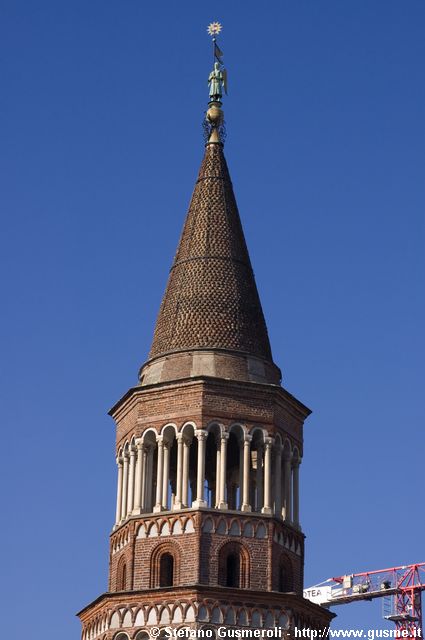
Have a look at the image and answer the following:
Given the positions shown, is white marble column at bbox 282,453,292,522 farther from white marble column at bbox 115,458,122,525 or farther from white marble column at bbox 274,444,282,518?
white marble column at bbox 115,458,122,525

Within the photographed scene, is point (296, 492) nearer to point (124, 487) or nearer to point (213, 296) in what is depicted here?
point (124, 487)

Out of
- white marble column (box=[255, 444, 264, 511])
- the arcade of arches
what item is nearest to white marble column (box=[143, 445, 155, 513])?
the arcade of arches

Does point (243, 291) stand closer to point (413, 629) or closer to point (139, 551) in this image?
point (139, 551)

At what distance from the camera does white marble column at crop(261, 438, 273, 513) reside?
43.5 meters

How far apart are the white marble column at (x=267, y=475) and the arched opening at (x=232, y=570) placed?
5.37ft

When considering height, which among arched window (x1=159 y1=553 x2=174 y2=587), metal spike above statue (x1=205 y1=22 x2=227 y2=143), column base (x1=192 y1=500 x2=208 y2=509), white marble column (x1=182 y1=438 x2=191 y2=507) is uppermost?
metal spike above statue (x1=205 y1=22 x2=227 y2=143)

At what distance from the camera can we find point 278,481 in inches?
1753

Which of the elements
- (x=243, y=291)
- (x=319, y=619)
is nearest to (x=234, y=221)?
(x=243, y=291)

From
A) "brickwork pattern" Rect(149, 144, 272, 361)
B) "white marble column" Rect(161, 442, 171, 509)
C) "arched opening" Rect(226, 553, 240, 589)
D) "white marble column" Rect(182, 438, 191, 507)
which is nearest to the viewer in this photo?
"arched opening" Rect(226, 553, 240, 589)

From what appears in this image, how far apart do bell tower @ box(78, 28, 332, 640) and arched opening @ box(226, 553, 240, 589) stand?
1.6 inches

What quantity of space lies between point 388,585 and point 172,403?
42147mm

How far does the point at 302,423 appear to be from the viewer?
1838 inches

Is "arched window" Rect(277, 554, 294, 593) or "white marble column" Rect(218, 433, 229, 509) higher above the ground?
"white marble column" Rect(218, 433, 229, 509)

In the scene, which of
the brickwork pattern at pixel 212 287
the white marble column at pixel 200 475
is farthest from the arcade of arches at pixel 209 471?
the brickwork pattern at pixel 212 287
